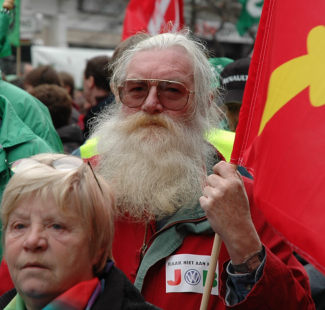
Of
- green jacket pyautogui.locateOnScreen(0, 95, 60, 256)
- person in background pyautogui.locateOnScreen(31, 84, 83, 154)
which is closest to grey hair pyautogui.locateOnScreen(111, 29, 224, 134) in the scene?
green jacket pyautogui.locateOnScreen(0, 95, 60, 256)

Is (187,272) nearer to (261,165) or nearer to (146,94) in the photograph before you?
(261,165)

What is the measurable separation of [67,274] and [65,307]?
0.34 feet

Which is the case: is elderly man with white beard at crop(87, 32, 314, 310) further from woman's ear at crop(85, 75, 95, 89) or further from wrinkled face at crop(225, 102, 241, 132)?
woman's ear at crop(85, 75, 95, 89)

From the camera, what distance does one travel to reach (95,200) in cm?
189

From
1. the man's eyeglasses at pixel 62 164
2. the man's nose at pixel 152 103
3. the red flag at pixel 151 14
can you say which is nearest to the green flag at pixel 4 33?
the man's nose at pixel 152 103

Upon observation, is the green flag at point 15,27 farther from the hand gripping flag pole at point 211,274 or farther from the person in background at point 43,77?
the hand gripping flag pole at point 211,274

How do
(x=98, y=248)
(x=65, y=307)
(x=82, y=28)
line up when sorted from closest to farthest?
(x=65, y=307)
(x=98, y=248)
(x=82, y=28)

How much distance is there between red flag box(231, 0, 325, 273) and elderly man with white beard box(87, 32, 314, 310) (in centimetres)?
21

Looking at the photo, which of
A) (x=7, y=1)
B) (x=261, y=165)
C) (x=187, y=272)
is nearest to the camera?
(x=261, y=165)

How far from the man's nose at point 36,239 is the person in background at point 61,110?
3.01 meters

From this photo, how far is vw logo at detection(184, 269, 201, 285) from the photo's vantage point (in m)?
2.31

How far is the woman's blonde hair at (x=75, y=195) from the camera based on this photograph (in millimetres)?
1851

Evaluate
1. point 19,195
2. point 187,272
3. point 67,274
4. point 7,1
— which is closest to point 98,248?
point 67,274

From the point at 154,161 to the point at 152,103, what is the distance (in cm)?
29
